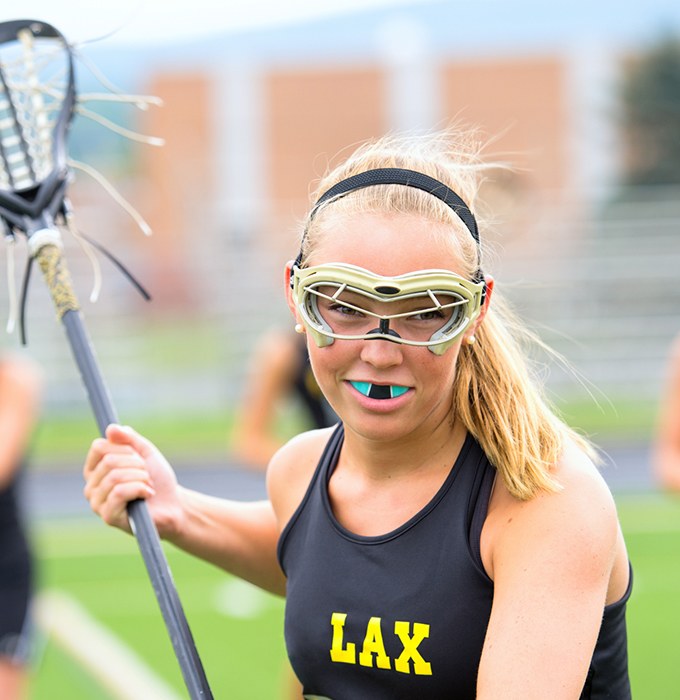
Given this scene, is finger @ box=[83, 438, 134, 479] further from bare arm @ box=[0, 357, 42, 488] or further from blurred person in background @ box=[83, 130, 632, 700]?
bare arm @ box=[0, 357, 42, 488]

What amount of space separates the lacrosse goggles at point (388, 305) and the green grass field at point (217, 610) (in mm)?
3982

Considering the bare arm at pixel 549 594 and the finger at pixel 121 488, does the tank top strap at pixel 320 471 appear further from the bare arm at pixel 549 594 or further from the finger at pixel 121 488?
the bare arm at pixel 549 594

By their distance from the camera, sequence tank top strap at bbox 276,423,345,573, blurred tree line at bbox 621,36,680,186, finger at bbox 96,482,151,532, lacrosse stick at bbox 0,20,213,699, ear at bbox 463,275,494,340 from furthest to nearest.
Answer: blurred tree line at bbox 621,36,680,186 → lacrosse stick at bbox 0,20,213,699 → finger at bbox 96,482,151,532 → tank top strap at bbox 276,423,345,573 → ear at bbox 463,275,494,340

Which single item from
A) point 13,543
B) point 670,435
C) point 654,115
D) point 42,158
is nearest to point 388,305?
point 42,158

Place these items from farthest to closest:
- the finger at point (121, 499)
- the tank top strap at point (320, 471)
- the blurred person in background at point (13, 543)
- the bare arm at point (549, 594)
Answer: the blurred person in background at point (13, 543) → the finger at point (121, 499) → the tank top strap at point (320, 471) → the bare arm at point (549, 594)

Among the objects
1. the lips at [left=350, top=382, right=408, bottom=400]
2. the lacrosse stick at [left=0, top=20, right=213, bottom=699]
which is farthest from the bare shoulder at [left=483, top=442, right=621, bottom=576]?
the lacrosse stick at [left=0, top=20, right=213, bottom=699]

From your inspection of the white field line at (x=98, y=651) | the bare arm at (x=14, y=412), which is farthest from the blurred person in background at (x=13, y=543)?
the white field line at (x=98, y=651)

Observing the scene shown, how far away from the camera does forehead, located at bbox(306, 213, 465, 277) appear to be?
8.11 ft

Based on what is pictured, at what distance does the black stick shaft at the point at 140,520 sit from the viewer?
2.95 m

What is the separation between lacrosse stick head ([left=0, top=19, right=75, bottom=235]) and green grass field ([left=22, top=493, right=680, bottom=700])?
3066mm

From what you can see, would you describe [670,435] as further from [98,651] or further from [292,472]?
[98,651]

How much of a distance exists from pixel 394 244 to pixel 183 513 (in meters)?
1.04

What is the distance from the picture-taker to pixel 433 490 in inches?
104

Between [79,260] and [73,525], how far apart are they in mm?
12732
